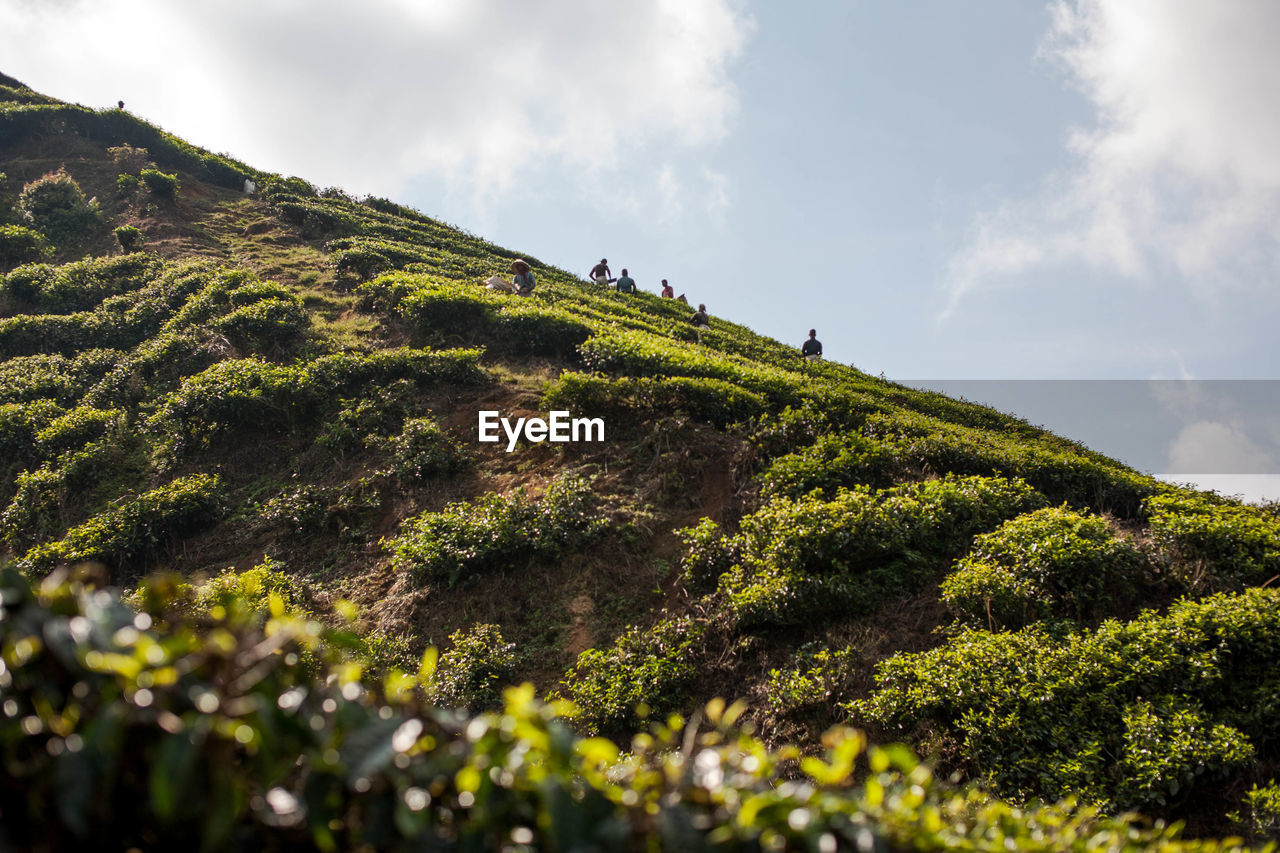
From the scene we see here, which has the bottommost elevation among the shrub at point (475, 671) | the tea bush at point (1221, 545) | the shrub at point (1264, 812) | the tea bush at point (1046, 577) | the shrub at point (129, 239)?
the shrub at point (475, 671)

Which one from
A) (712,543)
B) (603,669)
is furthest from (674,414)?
(603,669)

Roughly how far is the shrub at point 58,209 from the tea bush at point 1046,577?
25308mm

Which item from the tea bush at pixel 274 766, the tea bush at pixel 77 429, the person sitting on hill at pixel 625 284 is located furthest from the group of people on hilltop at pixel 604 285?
the tea bush at pixel 274 766

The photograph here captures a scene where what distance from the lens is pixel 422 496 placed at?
10.5m

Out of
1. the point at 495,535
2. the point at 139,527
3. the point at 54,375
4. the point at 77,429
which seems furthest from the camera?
the point at 54,375

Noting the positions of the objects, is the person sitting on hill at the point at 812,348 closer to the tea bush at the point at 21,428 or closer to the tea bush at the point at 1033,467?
the tea bush at the point at 1033,467

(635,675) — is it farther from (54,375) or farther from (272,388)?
(54,375)

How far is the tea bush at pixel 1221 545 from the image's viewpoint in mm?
7055

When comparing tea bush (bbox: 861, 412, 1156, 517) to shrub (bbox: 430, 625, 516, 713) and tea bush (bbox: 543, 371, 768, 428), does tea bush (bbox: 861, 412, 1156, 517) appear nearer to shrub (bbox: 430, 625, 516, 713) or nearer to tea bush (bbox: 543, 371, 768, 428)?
tea bush (bbox: 543, 371, 768, 428)

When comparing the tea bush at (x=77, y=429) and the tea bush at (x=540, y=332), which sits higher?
the tea bush at (x=540, y=332)

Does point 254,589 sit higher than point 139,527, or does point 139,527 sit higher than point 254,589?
point 254,589

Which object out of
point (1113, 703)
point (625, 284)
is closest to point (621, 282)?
point (625, 284)

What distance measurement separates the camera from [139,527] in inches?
400

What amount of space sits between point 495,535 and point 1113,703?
6.36 m
